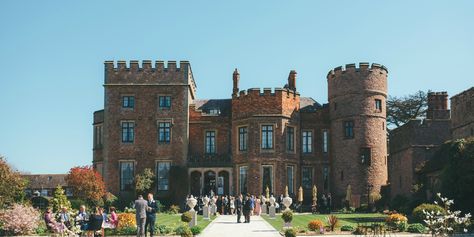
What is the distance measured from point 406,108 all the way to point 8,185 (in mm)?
45816

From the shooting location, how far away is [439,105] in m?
43.2

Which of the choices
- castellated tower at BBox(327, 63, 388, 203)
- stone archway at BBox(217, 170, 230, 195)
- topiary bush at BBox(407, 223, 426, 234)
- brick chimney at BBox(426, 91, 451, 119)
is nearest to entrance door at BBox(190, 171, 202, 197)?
stone archway at BBox(217, 170, 230, 195)

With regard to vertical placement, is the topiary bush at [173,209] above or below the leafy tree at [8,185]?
below

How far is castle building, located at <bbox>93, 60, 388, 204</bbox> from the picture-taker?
4559 centimetres

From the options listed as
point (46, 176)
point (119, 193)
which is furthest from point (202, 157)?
point (46, 176)

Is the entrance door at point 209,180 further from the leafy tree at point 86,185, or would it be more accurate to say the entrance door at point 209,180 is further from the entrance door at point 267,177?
the leafy tree at point 86,185

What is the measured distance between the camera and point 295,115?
47.0 meters

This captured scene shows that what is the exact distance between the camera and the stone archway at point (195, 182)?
1865 inches

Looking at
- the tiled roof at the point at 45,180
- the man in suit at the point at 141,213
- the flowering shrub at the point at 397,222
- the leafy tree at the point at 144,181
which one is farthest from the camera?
the tiled roof at the point at 45,180

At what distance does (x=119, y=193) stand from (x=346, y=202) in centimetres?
1485

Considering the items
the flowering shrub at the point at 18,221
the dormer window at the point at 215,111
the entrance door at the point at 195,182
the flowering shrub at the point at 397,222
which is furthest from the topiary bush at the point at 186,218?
the dormer window at the point at 215,111

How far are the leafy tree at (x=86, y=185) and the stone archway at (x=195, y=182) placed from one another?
6497 mm

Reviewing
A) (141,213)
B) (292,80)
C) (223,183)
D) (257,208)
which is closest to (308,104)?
(292,80)

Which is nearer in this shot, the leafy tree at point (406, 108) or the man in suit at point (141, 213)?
the man in suit at point (141, 213)
